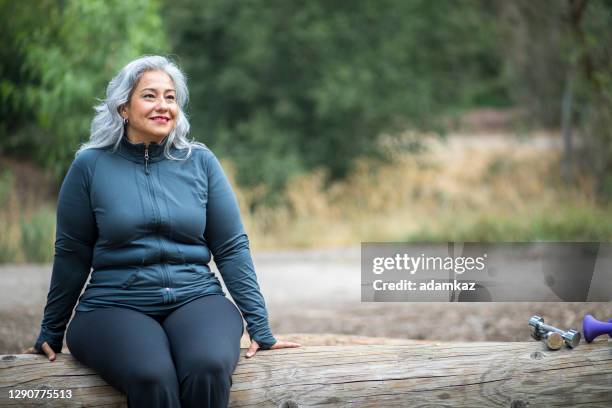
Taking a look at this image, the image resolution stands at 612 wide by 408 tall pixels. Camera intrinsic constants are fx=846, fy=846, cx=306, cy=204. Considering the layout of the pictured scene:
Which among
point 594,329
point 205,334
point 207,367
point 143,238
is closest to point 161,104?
point 143,238

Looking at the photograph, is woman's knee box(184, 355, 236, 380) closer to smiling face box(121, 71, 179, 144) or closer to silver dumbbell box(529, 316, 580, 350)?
smiling face box(121, 71, 179, 144)

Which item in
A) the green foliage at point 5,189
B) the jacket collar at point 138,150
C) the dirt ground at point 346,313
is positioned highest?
→ the jacket collar at point 138,150

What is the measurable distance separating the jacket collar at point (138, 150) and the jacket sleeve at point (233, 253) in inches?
7.9

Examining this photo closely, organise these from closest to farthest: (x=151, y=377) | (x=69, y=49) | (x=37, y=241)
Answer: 1. (x=151, y=377)
2. (x=69, y=49)
3. (x=37, y=241)

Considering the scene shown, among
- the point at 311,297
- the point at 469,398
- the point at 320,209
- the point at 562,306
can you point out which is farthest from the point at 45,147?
the point at 469,398

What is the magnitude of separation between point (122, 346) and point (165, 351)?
151mm

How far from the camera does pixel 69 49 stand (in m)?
8.07

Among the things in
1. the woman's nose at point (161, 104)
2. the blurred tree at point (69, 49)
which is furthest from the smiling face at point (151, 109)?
the blurred tree at point (69, 49)

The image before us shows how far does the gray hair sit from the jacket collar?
0.9 inches

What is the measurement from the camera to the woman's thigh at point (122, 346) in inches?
112

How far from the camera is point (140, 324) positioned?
303 cm

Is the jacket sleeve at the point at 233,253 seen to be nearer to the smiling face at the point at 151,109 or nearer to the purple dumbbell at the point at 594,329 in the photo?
the smiling face at the point at 151,109

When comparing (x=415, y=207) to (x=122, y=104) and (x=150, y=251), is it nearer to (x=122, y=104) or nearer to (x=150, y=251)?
(x=122, y=104)

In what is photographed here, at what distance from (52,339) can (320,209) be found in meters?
8.96
